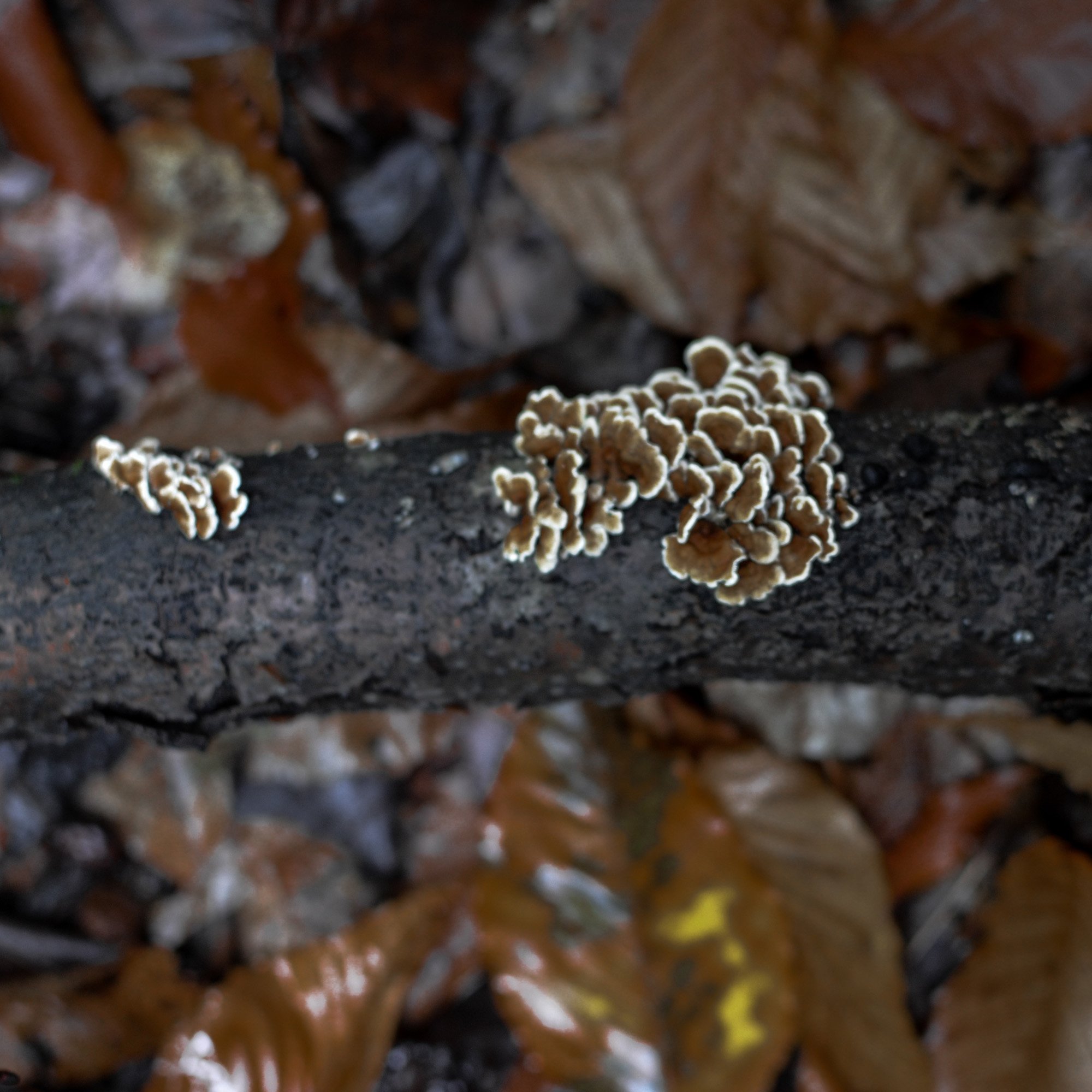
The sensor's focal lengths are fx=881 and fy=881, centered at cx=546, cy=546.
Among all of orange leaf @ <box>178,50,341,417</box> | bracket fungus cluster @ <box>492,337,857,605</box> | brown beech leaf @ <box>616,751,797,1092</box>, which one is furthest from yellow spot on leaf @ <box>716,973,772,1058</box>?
orange leaf @ <box>178,50,341,417</box>

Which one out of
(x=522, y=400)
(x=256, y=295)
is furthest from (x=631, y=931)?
(x=256, y=295)

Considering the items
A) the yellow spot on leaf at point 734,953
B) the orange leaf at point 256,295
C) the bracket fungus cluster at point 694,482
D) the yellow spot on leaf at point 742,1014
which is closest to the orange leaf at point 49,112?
the orange leaf at point 256,295

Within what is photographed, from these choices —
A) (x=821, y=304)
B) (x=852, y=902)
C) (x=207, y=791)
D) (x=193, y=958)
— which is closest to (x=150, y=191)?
(x=207, y=791)

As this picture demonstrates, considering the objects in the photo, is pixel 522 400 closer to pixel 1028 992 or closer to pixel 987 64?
pixel 987 64

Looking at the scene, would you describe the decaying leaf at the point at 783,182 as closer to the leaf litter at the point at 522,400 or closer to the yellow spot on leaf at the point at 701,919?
the leaf litter at the point at 522,400

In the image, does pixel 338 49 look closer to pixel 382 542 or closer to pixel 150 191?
pixel 150 191

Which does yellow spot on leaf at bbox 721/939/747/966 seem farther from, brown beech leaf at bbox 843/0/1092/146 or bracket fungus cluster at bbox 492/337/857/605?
brown beech leaf at bbox 843/0/1092/146
